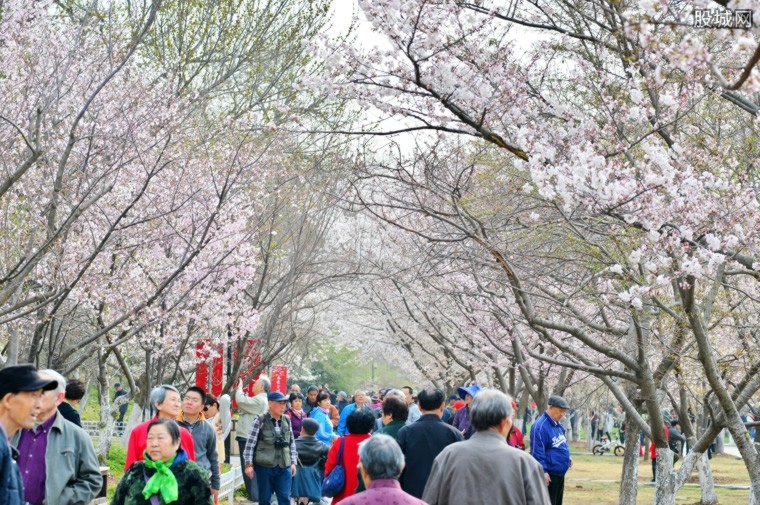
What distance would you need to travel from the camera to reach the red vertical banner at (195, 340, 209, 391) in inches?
763

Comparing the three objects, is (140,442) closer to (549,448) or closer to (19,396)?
(19,396)

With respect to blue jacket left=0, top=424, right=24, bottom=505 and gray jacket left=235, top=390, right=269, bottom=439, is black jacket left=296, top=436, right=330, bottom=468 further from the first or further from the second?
blue jacket left=0, top=424, right=24, bottom=505

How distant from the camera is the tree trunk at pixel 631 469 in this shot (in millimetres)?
14615

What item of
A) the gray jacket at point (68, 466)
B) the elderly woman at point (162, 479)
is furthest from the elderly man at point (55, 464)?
the elderly woman at point (162, 479)

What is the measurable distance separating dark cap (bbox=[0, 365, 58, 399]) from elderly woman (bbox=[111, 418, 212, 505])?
1.52 m

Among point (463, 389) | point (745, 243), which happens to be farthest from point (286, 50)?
point (745, 243)

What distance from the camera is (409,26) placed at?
8.20 meters

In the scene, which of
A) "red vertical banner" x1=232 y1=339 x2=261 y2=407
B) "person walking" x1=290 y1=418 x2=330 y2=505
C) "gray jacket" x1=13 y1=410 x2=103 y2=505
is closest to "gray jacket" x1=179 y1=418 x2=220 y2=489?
"gray jacket" x1=13 y1=410 x2=103 y2=505

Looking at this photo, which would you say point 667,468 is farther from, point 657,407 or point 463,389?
point 463,389

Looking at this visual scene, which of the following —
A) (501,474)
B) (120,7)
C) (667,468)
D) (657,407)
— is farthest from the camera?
(120,7)

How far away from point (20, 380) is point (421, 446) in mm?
3866

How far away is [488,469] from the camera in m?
5.70

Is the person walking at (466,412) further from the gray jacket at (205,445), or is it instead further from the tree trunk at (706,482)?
the tree trunk at (706,482)

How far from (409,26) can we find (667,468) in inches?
275
